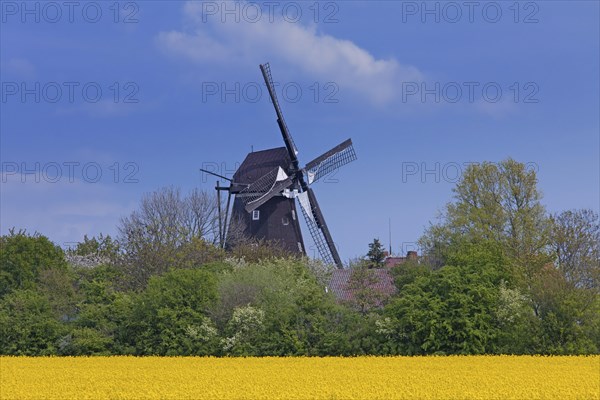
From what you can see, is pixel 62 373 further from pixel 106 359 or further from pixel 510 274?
pixel 510 274

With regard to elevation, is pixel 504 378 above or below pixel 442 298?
below

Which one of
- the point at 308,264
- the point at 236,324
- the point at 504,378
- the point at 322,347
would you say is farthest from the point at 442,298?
the point at 308,264

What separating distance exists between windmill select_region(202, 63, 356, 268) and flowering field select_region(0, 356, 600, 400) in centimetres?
3317

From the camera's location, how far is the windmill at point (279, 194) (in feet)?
225

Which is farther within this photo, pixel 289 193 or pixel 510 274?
pixel 289 193

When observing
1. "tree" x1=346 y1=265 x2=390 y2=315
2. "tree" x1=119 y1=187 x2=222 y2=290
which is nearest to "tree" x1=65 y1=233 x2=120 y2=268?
"tree" x1=119 y1=187 x2=222 y2=290

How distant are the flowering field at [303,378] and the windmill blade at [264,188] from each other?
32.2 metres

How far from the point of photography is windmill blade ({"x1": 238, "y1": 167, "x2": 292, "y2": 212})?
6762cm

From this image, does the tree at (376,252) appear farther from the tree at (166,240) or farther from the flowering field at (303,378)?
the flowering field at (303,378)

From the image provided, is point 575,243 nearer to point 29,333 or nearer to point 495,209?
point 495,209

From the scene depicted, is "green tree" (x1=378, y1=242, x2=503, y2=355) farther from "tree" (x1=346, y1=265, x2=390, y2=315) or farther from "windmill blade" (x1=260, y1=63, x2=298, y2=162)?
"windmill blade" (x1=260, y1=63, x2=298, y2=162)

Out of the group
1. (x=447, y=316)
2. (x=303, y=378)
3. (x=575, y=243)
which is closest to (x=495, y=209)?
(x=575, y=243)

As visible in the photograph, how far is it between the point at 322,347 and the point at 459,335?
584cm

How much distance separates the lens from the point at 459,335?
35969 millimetres
